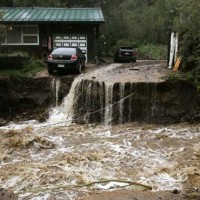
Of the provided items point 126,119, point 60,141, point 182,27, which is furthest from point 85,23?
point 60,141

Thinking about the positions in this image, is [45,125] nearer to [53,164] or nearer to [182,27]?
[53,164]

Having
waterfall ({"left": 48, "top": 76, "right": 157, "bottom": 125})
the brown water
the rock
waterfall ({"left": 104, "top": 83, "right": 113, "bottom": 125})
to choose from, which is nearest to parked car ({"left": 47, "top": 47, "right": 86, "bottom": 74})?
waterfall ({"left": 48, "top": 76, "right": 157, "bottom": 125})

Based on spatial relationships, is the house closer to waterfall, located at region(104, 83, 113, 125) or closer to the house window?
the house window

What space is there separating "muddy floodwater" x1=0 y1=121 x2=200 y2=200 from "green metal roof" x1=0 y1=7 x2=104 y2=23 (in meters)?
11.2

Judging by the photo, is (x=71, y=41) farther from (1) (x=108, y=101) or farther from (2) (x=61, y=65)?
(1) (x=108, y=101)

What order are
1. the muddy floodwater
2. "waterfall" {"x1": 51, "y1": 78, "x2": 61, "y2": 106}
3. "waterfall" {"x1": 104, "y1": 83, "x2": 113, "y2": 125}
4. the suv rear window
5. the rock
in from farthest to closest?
the suv rear window, "waterfall" {"x1": 51, "y1": 78, "x2": 61, "y2": 106}, "waterfall" {"x1": 104, "y1": 83, "x2": 113, "y2": 125}, the muddy floodwater, the rock

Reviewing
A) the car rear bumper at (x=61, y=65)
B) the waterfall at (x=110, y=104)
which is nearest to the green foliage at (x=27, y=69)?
the car rear bumper at (x=61, y=65)

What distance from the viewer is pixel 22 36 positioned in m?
27.3

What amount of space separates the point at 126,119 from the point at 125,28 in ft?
86.4

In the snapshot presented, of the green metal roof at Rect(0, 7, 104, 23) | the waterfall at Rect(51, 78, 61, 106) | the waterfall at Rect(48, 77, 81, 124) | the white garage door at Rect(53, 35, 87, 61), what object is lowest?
the waterfall at Rect(48, 77, 81, 124)

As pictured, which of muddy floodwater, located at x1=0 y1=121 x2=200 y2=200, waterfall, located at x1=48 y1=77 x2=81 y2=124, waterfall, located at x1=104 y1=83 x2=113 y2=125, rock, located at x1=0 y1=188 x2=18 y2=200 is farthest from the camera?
waterfall, located at x1=48 y1=77 x2=81 y2=124

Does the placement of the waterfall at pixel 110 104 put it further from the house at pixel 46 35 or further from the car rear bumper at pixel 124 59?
the car rear bumper at pixel 124 59

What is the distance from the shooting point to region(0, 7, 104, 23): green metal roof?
86.6 ft

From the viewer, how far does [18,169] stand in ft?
37.1
